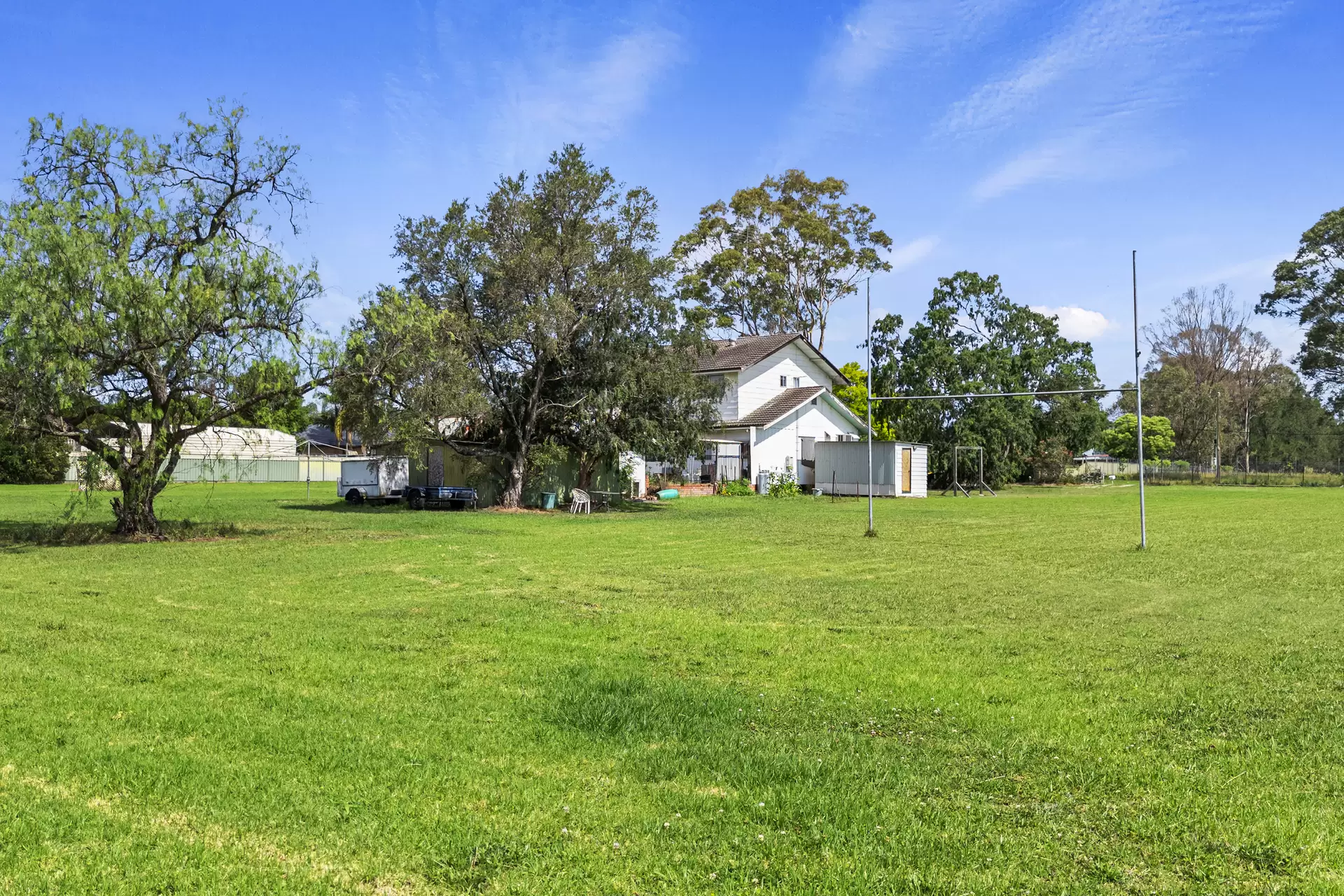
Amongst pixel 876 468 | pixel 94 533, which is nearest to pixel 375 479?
pixel 94 533

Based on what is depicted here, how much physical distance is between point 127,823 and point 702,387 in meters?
27.6

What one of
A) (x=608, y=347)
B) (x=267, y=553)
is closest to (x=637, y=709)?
(x=267, y=553)

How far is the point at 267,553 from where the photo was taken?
16641mm

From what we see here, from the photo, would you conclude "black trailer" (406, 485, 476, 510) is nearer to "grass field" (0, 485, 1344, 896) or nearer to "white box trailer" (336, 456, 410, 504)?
"white box trailer" (336, 456, 410, 504)

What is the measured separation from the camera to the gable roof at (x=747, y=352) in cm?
4400

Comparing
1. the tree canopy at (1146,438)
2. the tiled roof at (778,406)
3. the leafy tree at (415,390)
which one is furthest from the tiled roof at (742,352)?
the tree canopy at (1146,438)

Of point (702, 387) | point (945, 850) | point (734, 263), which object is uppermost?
point (734, 263)

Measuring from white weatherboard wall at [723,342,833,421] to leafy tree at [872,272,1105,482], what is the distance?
3.83m

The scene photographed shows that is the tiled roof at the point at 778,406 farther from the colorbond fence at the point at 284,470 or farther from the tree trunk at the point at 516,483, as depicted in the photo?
the colorbond fence at the point at 284,470

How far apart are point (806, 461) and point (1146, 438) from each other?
1622 inches

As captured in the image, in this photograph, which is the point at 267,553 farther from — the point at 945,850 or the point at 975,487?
the point at 975,487

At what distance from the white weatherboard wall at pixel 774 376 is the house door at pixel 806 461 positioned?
283 cm

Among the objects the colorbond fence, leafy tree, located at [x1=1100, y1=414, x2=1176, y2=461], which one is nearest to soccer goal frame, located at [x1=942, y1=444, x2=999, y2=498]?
leafy tree, located at [x1=1100, y1=414, x2=1176, y2=461]

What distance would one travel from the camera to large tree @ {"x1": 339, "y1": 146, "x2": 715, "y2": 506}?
93.5 feet
